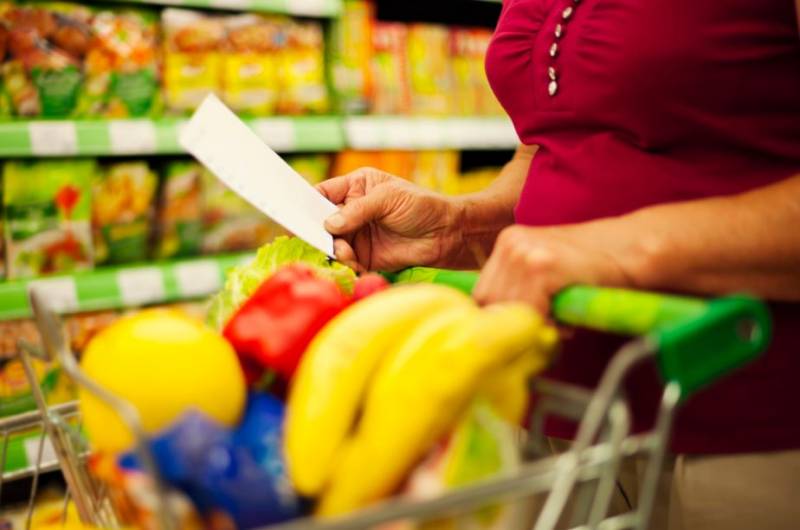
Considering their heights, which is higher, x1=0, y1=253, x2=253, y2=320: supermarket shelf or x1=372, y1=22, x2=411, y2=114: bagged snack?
x1=372, y1=22, x2=411, y2=114: bagged snack

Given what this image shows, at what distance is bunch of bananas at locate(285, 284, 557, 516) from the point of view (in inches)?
23.2

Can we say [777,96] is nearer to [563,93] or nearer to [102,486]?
[563,93]

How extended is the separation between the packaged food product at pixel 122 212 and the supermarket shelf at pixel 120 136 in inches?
9.4

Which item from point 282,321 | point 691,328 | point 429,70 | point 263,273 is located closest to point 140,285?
point 429,70

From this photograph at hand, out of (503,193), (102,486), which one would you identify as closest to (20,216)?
(503,193)

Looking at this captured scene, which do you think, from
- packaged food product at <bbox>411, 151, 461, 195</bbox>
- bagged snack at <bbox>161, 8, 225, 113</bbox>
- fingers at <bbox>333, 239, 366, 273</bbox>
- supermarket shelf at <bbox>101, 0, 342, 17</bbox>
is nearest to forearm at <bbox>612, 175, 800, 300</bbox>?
fingers at <bbox>333, 239, 366, 273</bbox>

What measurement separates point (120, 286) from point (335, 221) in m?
1.43

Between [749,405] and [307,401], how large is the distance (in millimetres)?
454

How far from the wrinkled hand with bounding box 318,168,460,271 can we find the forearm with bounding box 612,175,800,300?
0.41 m

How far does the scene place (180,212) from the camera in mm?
2625

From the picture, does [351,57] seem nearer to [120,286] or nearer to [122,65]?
[122,65]

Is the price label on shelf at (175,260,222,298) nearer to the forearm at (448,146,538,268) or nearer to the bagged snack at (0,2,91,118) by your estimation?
the bagged snack at (0,2,91,118)

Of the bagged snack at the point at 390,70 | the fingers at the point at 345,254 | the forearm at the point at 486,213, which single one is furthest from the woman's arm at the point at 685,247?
the bagged snack at the point at 390,70

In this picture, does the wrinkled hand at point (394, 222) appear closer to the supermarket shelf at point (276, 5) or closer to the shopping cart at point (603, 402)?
the shopping cart at point (603, 402)
